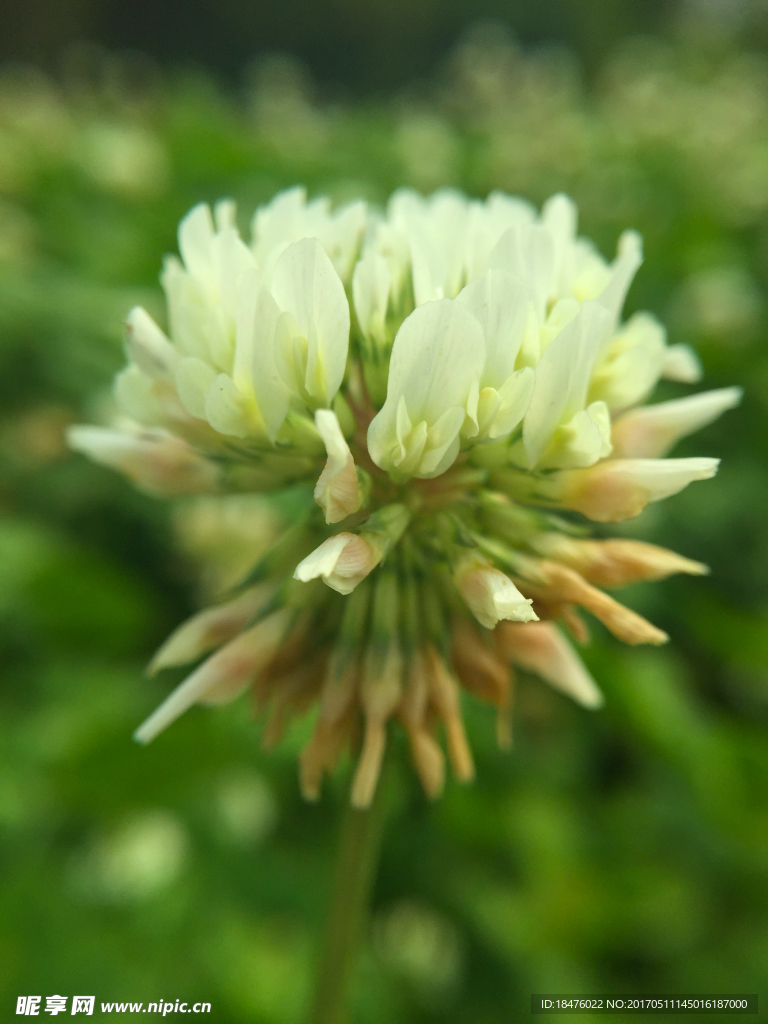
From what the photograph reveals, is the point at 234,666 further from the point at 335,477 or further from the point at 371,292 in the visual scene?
the point at 371,292

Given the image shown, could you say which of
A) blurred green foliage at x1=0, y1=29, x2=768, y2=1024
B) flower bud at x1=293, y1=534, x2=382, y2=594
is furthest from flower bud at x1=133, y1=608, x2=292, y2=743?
blurred green foliage at x1=0, y1=29, x2=768, y2=1024

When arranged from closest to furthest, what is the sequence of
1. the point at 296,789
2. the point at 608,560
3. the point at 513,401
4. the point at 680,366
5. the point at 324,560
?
the point at 324,560 → the point at 513,401 → the point at 608,560 → the point at 680,366 → the point at 296,789

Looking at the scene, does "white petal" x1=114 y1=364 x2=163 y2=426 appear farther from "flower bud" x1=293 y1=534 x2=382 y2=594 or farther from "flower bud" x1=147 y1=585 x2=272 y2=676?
"flower bud" x1=293 y1=534 x2=382 y2=594

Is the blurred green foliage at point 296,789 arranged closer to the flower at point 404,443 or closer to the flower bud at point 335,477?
the flower at point 404,443

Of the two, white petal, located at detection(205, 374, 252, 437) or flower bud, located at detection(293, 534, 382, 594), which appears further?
white petal, located at detection(205, 374, 252, 437)

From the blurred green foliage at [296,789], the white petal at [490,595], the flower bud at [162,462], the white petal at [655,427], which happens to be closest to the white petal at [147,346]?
the flower bud at [162,462]

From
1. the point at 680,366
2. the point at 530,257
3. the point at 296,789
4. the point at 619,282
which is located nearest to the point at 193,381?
the point at 530,257

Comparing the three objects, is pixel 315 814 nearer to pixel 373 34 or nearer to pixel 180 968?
pixel 180 968
